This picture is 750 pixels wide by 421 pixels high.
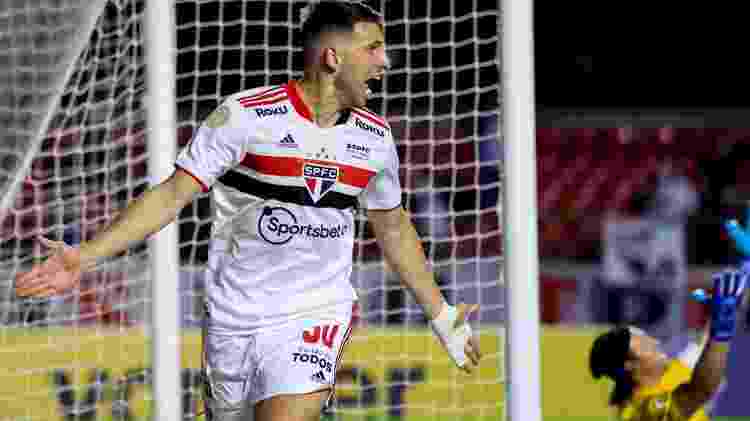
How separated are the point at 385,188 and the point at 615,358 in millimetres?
1435

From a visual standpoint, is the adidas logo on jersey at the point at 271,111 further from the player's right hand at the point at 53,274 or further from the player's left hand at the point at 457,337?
the player's left hand at the point at 457,337

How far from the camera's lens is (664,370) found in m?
4.90

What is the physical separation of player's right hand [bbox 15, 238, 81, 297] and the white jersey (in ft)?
1.59

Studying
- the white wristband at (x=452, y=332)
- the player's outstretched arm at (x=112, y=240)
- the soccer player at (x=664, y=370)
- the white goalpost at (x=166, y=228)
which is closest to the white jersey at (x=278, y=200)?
the player's outstretched arm at (x=112, y=240)

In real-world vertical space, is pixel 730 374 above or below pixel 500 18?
below

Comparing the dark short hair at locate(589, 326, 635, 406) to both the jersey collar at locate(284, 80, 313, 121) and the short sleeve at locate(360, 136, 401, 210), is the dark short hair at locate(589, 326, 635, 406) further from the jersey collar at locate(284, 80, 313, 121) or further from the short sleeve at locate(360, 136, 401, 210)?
the jersey collar at locate(284, 80, 313, 121)

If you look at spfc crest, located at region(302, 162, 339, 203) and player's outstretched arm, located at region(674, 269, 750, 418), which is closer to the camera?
spfc crest, located at region(302, 162, 339, 203)

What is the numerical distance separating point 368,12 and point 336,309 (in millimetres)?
830

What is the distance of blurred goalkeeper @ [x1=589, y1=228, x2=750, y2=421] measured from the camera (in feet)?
14.7

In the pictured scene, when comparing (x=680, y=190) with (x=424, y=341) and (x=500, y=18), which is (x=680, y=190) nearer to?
(x=424, y=341)

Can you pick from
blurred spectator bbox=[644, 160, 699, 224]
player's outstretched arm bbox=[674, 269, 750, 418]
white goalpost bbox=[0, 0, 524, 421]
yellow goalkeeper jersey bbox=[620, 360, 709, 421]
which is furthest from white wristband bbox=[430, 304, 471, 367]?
blurred spectator bbox=[644, 160, 699, 224]

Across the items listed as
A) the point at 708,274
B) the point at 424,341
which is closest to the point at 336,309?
the point at 424,341

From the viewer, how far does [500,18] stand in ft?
15.2

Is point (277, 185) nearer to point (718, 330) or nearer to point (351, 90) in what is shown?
point (351, 90)
